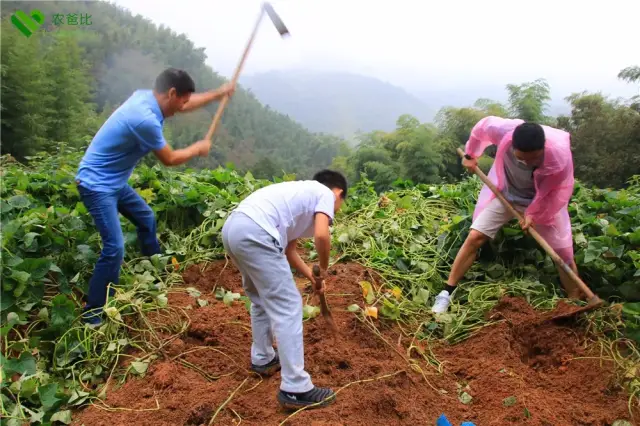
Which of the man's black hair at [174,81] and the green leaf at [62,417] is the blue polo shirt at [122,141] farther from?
the green leaf at [62,417]

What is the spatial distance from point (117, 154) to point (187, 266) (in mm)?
1278

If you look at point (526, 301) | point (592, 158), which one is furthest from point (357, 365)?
point (592, 158)

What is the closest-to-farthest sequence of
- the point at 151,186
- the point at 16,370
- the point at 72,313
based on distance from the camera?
1. the point at 16,370
2. the point at 72,313
3. the point at 151,186

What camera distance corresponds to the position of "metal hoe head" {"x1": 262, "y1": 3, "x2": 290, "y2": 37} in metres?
3.91

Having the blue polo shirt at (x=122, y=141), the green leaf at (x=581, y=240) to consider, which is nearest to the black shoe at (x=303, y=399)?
the blue polo shirt at (x=122, y=141)

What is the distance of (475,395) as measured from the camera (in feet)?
9.11

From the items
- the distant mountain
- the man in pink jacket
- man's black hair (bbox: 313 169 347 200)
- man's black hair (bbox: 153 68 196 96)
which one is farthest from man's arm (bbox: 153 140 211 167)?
the distant mountain

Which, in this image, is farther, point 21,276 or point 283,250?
point 21,276

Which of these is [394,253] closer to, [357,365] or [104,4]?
[357,365]

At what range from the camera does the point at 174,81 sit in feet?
9.82

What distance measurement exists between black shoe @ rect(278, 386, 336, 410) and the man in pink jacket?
4.68ft

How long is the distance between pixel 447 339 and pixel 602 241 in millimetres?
1346

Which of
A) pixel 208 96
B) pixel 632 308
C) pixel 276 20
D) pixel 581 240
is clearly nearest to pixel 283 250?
pixel 208 96

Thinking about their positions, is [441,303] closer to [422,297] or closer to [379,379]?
[422,297]
